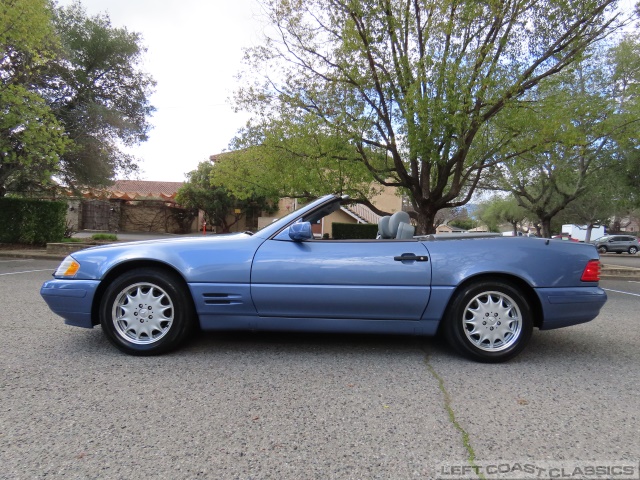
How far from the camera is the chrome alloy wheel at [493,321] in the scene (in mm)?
3383

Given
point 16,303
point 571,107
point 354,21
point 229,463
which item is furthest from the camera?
point 571,107

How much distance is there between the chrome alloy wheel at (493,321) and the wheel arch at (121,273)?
2.44m

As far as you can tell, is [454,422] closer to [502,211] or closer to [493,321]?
[493,321]

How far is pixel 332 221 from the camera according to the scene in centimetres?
409

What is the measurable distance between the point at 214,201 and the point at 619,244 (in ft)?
107

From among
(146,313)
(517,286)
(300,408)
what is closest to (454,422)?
(300,408)

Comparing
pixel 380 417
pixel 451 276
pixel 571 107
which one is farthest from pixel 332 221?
pixel 571 107

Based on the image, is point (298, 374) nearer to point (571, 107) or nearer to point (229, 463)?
point (229, 463)

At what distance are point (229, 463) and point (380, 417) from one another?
0.95 m

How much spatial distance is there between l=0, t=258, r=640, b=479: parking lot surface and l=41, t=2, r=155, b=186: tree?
513 inches

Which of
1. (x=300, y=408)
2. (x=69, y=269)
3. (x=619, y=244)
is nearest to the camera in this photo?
(x=300, y=408)

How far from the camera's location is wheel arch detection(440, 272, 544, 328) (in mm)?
3422

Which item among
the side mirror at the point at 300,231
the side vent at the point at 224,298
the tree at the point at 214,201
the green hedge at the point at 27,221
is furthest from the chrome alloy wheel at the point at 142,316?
the tree at the point at 214,201

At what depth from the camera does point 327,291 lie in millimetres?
3342
